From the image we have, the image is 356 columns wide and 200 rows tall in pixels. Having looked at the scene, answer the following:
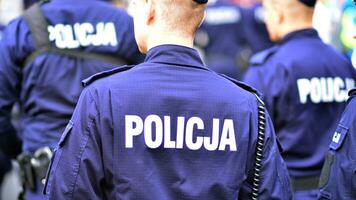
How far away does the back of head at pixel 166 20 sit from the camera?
2.78m

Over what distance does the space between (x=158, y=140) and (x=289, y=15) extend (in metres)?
2.07

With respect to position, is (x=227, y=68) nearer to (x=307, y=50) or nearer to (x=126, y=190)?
(x=307, y=50)

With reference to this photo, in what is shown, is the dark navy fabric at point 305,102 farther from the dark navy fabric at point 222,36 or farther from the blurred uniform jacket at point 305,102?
the dark navy fabric at point 222,36

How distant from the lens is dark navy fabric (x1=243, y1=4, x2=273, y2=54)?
8992mm

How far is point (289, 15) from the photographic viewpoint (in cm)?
450

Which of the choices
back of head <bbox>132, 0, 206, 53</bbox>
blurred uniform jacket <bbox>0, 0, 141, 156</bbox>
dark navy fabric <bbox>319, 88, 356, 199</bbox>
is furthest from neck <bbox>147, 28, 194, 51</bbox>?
blurred uniform jacket <bbox>0, 0, 141, 156</bbox>

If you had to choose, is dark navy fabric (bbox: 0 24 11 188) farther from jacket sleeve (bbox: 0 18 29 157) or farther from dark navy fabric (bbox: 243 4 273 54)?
dark navy fabric (bbox: 243 4 273 54)

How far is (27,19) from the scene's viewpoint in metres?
4.23

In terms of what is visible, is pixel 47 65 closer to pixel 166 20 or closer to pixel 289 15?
pixel 289 15

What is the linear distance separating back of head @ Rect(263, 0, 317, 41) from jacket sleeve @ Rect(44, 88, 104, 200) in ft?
6.83

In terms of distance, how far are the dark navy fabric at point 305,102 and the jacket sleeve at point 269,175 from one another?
4.60 feet

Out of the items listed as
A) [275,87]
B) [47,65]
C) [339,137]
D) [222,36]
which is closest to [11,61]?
[47,65]

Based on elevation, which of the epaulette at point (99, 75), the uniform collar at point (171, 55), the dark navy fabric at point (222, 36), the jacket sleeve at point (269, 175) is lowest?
the dark navy fabric at point (222, 36)

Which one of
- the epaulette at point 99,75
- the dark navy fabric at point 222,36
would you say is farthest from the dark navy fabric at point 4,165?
the dark navy fabric at point 222,36
